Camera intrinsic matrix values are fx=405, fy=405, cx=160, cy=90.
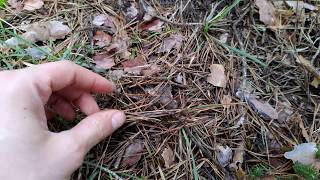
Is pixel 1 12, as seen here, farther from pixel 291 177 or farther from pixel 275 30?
pixel 291 177

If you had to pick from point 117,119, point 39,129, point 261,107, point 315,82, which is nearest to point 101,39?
→ point 117,119

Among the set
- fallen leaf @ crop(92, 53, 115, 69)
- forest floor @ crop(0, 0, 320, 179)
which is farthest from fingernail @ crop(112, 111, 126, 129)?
fallen leaf @ crop(92, 53, 115, 69)

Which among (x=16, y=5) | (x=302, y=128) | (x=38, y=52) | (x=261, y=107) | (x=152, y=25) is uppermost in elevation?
(x=16, y=5)

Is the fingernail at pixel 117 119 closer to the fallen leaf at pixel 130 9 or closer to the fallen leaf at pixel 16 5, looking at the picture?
the fallen leaf at pixel 130 9

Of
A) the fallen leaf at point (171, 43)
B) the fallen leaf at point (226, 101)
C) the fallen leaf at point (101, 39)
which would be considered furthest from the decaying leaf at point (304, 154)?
the fallen leaf at point (101, 39)

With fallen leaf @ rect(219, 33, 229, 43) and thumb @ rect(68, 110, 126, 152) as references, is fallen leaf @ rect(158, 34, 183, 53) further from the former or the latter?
thumb @ rect(68, 110, 126, 152)

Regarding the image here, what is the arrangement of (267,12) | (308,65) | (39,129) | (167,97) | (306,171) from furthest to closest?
(267,12) → (308,65) → (167,97) → (306,171) → (39,129)

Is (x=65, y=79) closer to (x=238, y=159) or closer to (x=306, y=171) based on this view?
(x=238, y=159)
